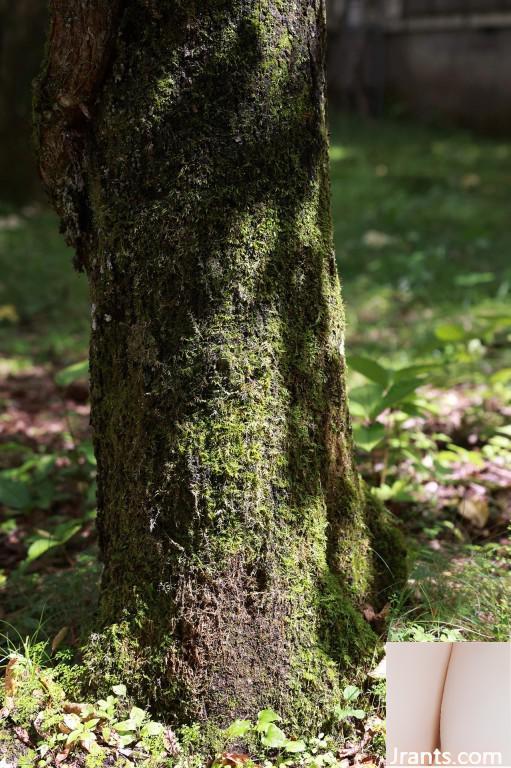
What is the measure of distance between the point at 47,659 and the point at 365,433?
1.24 metres

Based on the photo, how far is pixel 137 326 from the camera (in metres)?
1.91

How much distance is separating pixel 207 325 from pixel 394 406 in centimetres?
120

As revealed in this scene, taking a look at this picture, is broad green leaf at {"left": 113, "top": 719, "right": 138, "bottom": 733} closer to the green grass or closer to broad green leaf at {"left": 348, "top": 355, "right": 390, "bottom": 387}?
broad green leaf at {"left": 348, "top": 355, "right": 390, "bottom": 387}

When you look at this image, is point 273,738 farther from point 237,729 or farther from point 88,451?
point 88,451

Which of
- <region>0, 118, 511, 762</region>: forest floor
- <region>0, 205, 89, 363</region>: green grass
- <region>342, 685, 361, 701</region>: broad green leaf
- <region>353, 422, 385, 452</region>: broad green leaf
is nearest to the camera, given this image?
<region>342, 685, 361, 701</region>: broad green leaf

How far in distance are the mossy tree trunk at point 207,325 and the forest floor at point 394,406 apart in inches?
13.7

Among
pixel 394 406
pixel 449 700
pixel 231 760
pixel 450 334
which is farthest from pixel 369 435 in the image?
pixel 231 760

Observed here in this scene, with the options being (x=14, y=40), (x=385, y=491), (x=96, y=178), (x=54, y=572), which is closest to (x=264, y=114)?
(x=96, y=178)

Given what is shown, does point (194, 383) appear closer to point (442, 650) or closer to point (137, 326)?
point (137, 326)

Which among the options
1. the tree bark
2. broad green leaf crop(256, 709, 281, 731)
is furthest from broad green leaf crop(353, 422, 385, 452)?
the tree bark

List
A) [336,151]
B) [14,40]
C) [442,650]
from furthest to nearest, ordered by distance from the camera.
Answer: [336,151] → [14,40] → [442,650]

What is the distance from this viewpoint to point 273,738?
1849mm

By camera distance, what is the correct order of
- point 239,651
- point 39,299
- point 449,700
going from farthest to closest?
1. point 39,299
2. point 239,651
3. point 449,700

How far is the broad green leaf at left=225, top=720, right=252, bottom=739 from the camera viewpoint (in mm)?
1848
